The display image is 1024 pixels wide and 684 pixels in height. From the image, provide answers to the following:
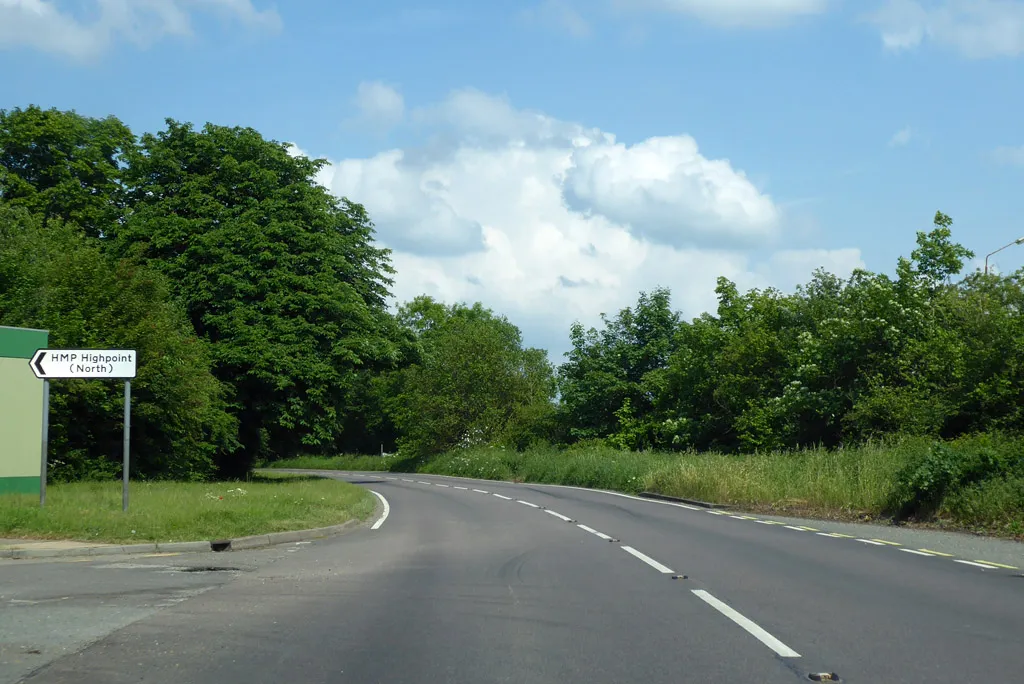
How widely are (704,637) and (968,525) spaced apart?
13.0 meters

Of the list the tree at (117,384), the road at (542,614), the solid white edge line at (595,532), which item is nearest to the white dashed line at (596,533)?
the solid white edge line at (595,532)

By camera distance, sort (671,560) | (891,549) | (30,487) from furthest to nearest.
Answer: (30,487) < (891,549) < (671,560)

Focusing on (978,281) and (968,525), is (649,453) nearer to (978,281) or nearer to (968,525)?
(978,281)

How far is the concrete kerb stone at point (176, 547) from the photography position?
13914 millimetres

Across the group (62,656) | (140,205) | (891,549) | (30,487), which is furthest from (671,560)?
(140,205)

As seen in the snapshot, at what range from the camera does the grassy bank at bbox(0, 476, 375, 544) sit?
15516 mm

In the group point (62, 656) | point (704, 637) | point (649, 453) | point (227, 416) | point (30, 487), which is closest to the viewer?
point (62, 656)

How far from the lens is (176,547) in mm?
14961

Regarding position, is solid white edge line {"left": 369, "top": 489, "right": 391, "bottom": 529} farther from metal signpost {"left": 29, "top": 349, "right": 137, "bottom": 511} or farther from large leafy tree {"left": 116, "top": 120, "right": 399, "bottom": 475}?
large leafy tree {"left": 116, "top": 120, "right": 399, "bottom": 475}

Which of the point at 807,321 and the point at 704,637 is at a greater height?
the point at 807,321

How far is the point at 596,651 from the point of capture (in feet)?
24.0

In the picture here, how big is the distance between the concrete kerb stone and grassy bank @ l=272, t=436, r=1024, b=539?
472 inches

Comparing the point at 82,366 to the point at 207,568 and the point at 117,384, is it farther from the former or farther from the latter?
the point at 117,384

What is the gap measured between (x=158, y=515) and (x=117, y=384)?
12.9m
